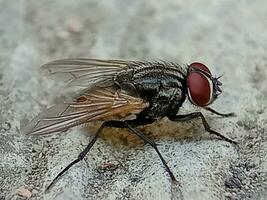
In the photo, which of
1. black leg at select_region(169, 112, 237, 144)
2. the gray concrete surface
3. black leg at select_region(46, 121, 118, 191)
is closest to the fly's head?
black leg at select_region(169, 112, 237, 144)

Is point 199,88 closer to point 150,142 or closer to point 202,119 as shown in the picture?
point 202,119

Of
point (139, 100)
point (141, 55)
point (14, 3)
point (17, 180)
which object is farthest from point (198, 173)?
point (14, 3)

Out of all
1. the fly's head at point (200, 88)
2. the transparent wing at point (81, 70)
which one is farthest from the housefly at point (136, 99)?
the transparent wing at point (81, 70)

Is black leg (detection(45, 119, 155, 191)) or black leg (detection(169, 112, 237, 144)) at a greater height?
black leg (detection(169, 112, 237, 144))

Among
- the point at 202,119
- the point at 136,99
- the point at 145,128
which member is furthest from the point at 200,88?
the point at 145,128

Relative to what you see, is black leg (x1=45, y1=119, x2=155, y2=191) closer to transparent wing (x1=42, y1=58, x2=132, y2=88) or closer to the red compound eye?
the red compound eye

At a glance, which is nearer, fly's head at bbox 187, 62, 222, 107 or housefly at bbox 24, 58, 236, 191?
housefly at bbox 24, 58, 236, 191

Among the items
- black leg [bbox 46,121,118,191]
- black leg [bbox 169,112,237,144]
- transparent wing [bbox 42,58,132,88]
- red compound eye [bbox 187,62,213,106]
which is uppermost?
red compound eye [bbox 187,62,213,106]

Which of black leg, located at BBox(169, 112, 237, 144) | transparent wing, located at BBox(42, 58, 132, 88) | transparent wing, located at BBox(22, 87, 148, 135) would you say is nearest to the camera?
transparent wing, located at BBox(22, 87, 148, 135)
